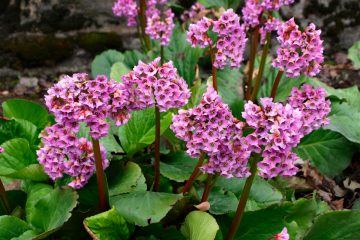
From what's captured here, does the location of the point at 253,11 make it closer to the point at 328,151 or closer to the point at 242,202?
the point at 328,151

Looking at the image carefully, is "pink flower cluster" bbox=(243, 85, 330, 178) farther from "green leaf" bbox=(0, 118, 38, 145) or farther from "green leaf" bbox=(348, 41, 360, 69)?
"green leaf" bbox=(348, 41, 360, 69)

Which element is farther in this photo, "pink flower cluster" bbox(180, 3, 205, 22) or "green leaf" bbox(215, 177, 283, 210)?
"pink flower cluster" bbox(180, 3, 205, 22)

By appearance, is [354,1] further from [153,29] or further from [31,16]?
[31,16]

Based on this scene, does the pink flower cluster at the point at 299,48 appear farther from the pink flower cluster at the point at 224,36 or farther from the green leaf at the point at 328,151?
the green leaf at the point at 328,151

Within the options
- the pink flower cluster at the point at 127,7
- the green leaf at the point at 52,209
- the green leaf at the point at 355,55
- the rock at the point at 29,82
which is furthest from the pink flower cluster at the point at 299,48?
the rock at the point at 29,82

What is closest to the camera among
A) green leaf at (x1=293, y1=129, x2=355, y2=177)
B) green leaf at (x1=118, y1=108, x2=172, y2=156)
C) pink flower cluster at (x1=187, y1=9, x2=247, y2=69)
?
pink flower cluster at (x1=187, y1=9, x2=247, y2=69)

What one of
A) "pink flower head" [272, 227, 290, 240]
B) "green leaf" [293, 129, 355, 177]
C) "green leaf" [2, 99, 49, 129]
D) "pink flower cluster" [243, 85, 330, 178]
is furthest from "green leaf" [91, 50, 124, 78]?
"pink flower cluster" [243, 85, 330, 178]
